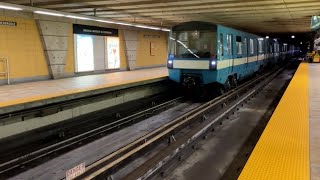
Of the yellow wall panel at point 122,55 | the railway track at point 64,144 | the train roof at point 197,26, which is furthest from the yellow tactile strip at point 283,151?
the yellow wall panel at point 122,55

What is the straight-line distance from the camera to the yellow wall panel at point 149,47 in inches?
808

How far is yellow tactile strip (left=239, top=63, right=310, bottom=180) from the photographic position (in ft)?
11.6

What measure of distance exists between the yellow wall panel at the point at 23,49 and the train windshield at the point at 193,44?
5.50 meters

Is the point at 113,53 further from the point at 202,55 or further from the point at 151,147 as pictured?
the point at 151,147

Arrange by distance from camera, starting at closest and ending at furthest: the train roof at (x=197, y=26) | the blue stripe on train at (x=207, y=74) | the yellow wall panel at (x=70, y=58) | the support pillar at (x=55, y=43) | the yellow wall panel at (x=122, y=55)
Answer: the train roof at (x=197, y=26) < the blue stripe on train at (x=207, y=74) < the support pillar at (x=55, y=43) < the yellow wall panel at (x=70, y=58) < the yellow wall panel at (x=122, y=55)

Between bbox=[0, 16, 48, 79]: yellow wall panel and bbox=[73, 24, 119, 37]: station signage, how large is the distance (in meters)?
2.36

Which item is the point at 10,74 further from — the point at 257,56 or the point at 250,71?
the point at 257,56

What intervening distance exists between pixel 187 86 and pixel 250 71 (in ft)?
20.3

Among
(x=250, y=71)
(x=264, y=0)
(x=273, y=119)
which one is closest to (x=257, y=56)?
(x=250, y=71)

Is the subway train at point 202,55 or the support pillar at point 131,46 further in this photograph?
the support pillar at point 131,46

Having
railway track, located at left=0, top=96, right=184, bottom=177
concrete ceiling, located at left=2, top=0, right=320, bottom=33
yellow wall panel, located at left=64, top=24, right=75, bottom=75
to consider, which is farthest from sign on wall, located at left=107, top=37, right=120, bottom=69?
railway track, located at left=0, top=96, right=184, bottom=177

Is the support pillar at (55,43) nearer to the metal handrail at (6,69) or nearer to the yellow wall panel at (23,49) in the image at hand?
the yellow wall panel at (23,49)

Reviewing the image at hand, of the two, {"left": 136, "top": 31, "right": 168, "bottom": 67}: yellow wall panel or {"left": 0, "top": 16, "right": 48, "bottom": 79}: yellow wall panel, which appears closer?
{"left": 0, "top": 16, "right": 48, "bottom": 79}: yellow wall panel

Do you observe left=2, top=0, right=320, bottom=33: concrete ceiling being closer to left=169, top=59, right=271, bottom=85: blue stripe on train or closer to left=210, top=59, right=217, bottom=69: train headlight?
left=210, top=59, right=217, bottom=69: train headlight
